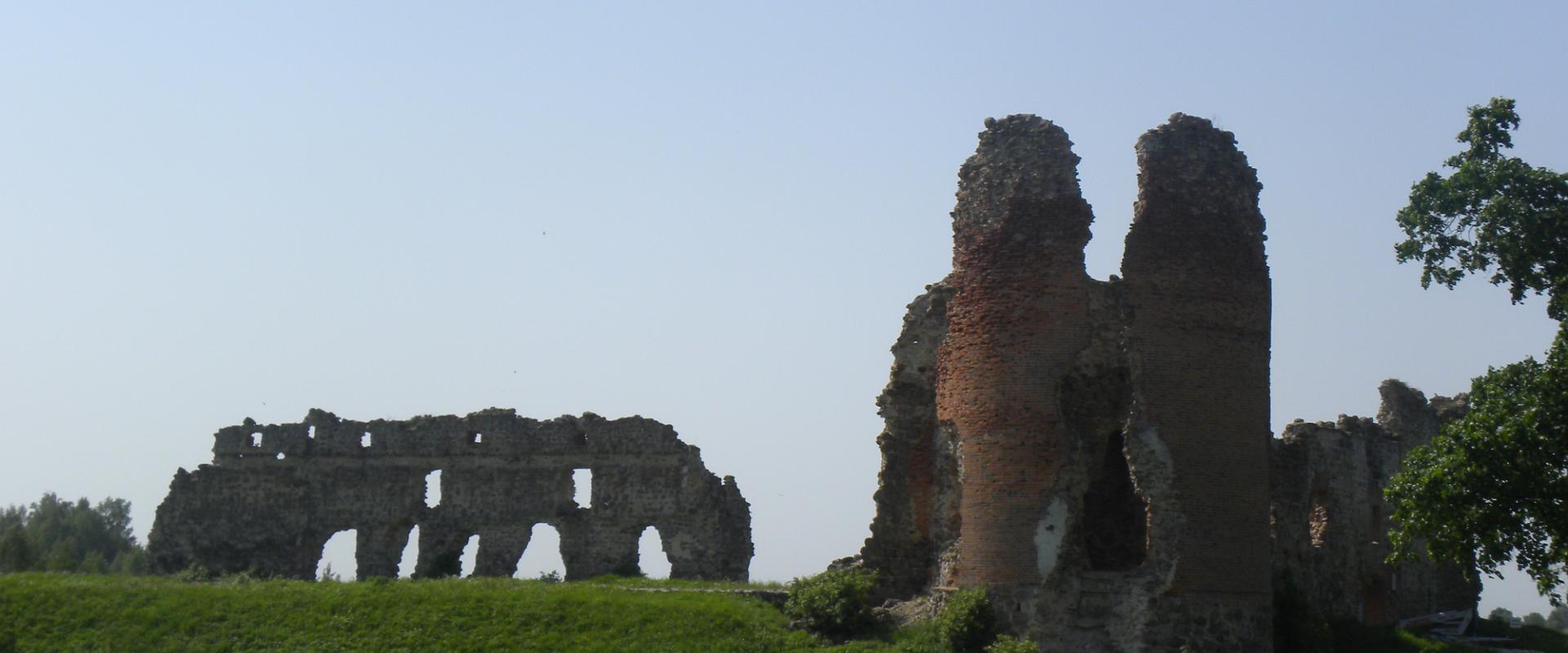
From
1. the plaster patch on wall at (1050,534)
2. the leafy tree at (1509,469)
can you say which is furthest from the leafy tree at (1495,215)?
the plaster patch on wall at (1050,534)

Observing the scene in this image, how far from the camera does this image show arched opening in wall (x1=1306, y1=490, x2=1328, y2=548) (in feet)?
96.3

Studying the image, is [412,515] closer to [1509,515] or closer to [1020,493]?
[1020,493]

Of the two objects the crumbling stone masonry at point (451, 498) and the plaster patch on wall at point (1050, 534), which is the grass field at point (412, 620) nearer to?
the plaster patch on wall at point (1050, 534)

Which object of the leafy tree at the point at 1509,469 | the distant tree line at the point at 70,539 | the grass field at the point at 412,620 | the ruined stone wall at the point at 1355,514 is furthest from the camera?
the distant tree line at the point at 70,539

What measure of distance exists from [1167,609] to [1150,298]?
3.87 meters

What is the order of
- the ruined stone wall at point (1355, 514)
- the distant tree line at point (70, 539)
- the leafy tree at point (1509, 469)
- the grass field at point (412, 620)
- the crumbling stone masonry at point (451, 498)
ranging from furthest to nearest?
the distant tree line at point (70, 539) < the crumbling stone masonry at point (451, 498) < the ruined stone wall at point (1355, 514) < the grass field at point (412, 620) < the leafy tree at point (1509, 469)

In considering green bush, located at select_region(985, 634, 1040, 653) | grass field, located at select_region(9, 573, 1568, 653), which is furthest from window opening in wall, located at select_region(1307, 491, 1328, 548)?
green bush, located at select_region(985, 634, 1040, 653)

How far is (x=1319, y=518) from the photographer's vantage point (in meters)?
29.5

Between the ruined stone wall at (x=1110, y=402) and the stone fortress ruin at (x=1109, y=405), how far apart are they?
23 millimetres

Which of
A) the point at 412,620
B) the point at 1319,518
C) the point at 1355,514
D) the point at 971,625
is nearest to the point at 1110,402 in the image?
the point at 971,625

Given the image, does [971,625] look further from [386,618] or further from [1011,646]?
[386,618]

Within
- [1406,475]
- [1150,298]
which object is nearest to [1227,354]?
[1150,298]

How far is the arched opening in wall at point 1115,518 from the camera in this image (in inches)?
886

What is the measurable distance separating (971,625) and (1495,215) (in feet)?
31.4
